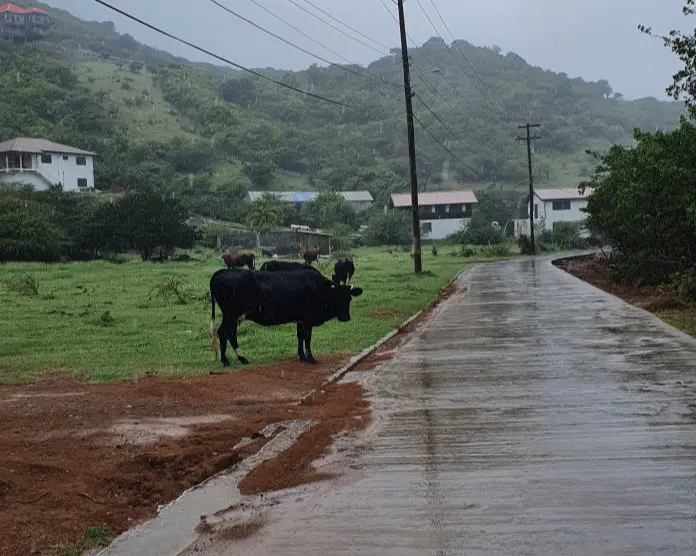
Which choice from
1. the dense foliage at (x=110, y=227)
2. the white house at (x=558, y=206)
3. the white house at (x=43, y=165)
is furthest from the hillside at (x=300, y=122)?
the dense foliage at (x=110, y=227)

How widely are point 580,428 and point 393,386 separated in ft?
11.1

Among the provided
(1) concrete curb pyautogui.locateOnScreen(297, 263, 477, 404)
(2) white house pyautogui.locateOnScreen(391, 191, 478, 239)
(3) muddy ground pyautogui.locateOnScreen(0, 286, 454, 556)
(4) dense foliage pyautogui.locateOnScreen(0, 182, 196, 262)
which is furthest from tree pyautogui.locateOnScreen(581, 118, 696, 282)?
(2) white house pyautogui.locateOnScreen(391, 191, 478, 239)

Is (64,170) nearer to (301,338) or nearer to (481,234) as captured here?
(481,234)

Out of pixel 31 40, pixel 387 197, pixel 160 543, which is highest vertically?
pixel 31 40

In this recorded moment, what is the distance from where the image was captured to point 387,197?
101m

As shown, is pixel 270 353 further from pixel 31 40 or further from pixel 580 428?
pixel 31 40

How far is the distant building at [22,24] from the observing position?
553 feet

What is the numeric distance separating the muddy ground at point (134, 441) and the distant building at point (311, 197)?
76957 millimetres

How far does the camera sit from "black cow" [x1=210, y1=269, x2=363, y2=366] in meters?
13.9

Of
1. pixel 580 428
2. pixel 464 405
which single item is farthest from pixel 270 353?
pixel 580 428

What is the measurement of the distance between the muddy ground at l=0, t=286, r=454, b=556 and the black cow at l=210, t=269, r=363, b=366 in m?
1.22

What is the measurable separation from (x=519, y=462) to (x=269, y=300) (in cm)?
729

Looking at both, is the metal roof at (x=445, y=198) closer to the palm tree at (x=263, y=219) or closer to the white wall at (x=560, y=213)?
the white wall at (x=560, y=213)

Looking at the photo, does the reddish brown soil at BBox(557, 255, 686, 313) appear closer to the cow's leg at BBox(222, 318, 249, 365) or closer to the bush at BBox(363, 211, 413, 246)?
the cow's leg at BBox(222, 318, 249, 365)
